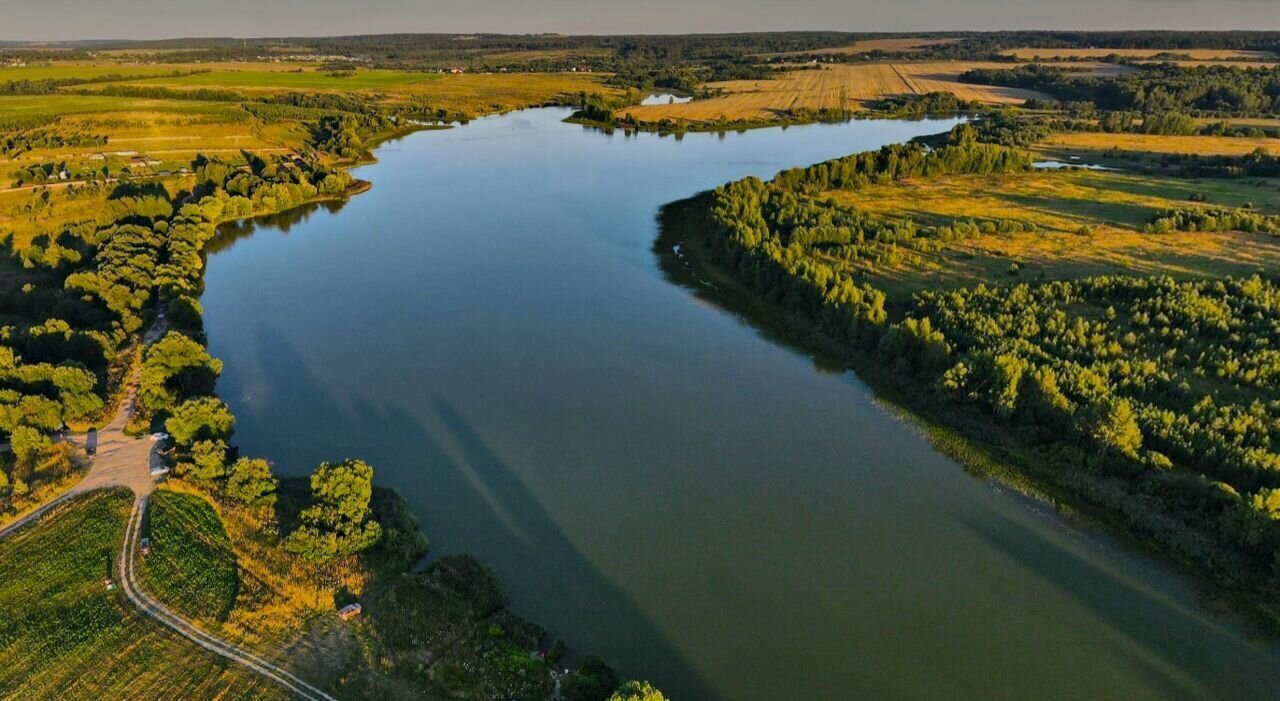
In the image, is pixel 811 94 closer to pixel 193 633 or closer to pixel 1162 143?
pixel 1162 143

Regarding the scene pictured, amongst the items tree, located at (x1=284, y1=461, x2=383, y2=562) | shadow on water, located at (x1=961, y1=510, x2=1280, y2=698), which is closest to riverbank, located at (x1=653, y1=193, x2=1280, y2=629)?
shadow on water, located at (x1=961, y1=510, x2=1280, y2=698)

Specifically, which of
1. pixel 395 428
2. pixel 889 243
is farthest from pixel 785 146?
pixel 395 428

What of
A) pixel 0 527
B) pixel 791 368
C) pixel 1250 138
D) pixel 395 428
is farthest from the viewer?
pixel 1250 138

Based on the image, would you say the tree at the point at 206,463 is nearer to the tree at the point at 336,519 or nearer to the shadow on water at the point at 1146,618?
the tree at the point at 336,519

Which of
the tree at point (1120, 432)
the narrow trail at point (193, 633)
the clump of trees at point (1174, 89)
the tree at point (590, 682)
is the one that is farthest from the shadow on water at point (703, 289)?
the clump of trees at point (1174, 89)

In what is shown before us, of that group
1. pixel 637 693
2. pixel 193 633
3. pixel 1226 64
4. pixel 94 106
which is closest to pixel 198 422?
pixel 193 633

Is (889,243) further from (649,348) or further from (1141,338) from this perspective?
(649,348)

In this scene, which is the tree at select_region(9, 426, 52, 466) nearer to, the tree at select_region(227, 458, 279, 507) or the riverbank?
the tree at select_region(227, 458, 279, 507)
